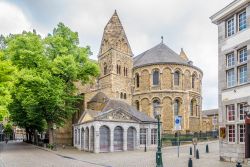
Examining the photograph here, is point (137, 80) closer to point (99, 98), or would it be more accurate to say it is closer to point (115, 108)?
point (99, 98)

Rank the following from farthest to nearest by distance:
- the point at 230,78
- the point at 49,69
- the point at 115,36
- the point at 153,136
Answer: the point at 115,36 < the point at 153,136 < the point at 49,69 < the point at 230,78

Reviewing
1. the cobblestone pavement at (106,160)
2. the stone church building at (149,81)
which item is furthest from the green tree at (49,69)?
the cobblestone pavement at (106,160)

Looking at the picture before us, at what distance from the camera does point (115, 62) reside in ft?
179

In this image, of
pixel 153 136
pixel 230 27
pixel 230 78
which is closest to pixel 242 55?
pixel 230 78

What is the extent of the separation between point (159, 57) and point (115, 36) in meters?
8.71

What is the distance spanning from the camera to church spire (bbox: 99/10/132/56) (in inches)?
2183

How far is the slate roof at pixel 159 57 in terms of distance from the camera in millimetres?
57844

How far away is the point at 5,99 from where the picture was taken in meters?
23.7

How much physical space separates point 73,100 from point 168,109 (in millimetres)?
21044

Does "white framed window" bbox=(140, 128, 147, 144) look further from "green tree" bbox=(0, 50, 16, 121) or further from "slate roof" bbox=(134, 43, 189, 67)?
"slate roof" bbox=(134, 43, 189, 67)

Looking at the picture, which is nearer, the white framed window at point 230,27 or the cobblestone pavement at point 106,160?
the cobblestone pavement at point 106,160

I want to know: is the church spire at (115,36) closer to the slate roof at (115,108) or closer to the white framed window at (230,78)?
the slate roof at (115,108)

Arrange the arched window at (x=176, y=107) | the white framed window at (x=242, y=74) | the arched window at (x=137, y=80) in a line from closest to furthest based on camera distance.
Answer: the white framed window at (x=242, y=74), the arched window at (x=176, y=107), the arched window at (x=137, y=80)

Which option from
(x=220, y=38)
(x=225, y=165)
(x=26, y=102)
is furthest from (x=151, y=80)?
(x=225, y=165)
